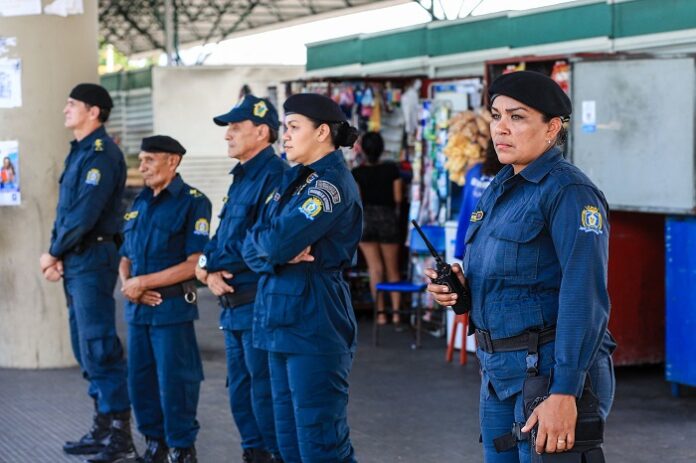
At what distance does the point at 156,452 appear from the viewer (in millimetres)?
6273

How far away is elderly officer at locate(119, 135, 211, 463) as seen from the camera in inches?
238

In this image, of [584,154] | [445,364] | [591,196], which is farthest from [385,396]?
[591,196]

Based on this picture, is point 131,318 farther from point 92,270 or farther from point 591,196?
point 591,196

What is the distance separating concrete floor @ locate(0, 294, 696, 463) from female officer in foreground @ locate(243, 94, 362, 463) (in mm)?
1670

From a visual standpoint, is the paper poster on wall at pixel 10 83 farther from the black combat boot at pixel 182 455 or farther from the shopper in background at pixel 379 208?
the black combat boot at pixel 182 455

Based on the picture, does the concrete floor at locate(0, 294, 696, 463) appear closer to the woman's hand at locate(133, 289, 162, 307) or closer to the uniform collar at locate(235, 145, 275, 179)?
the woman's hand at locate(133, 289, 162, 307)

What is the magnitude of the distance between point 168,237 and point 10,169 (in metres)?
3.47

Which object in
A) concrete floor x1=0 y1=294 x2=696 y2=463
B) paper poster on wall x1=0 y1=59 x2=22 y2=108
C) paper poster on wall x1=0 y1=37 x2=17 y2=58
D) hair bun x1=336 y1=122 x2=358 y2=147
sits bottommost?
concrete floor x1=0 y1=294 x2=696 y2=463

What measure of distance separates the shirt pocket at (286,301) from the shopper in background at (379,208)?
19.7ft

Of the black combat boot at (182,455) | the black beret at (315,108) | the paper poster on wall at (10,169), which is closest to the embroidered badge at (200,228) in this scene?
the black combat boot at (182,455)

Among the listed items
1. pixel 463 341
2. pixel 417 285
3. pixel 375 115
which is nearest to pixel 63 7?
pixel 375 115

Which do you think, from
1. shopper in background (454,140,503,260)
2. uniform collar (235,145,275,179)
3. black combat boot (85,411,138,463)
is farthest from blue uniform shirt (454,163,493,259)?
uniform collar (235,145,275,179)

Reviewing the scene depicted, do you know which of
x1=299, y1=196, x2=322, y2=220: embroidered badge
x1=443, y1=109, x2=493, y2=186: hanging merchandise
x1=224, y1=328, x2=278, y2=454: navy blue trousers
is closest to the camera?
x1=299, y1=196, x2=322, y2=220: embroidered badge

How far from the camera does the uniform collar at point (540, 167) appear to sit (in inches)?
135
